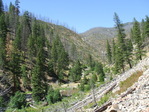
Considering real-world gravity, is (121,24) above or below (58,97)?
above

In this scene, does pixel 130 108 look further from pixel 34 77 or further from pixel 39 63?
pixel 39 63

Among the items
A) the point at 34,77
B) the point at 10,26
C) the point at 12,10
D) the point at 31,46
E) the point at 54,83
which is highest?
the point at 12,10

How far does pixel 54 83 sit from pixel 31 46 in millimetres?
16551

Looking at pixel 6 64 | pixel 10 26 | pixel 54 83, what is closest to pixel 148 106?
pixel 6 64

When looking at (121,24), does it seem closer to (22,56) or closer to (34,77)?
(34,77)

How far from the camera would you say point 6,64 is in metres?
52.2

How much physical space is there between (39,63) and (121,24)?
2613cm

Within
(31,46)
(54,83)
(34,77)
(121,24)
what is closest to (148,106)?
(121,24)

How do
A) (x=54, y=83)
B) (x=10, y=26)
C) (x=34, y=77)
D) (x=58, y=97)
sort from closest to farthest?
(x=58, y=97), (x=34, y=77), (x=54, y=83), (x=10, y=26)

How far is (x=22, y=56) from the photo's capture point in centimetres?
6538

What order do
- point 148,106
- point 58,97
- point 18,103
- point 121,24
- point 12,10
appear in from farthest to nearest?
point 12,10 → point 121,24 → point 58,97 → point 18,103 → point 148,106

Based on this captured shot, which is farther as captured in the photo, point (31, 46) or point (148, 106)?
point (31, 46)

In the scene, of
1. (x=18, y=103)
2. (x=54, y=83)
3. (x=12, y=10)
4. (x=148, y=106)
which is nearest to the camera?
(x=148, y=106)

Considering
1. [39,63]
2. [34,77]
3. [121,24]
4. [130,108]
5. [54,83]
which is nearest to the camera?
[130,108]
